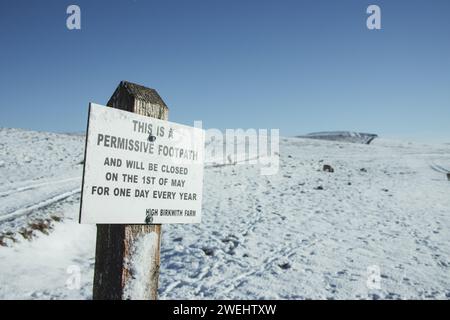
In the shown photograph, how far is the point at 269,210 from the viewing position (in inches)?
466

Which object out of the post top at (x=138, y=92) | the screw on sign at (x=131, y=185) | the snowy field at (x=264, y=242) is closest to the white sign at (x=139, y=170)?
the screw on sign at (x=131, y=185)

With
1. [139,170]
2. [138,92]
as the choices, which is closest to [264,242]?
[139,170]

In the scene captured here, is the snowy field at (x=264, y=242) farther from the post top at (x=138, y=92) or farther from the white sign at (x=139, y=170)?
the post top at (x=138, y=92)

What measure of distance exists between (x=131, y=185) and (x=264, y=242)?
6.52 m

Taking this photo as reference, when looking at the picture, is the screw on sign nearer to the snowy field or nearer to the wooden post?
the wooden post

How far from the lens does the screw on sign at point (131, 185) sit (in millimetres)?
2391

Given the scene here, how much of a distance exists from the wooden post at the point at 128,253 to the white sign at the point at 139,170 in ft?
0.29

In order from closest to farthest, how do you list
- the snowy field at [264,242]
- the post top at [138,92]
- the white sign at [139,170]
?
1. the white sign at [139,170]
2. the post top at [138,92]
3. the snowy field at [264,242]

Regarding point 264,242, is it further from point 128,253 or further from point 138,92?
point 138,92

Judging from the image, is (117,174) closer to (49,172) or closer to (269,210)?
(269,210)
